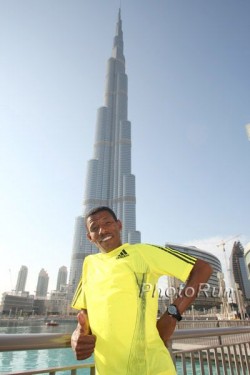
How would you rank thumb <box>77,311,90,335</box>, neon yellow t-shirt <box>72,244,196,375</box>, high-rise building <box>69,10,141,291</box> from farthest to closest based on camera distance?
high-rise building <box>69,10,141,291</box>, thumb <box>77,311,90,335</box>, neon yellow t-shirt <box>72,244,196,375</box>

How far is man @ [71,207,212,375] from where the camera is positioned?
4.66 feet

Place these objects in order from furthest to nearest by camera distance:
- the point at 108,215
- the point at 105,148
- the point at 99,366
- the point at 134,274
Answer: the point at 105,148 < the point at 108,215 < the point at 134,274 < the point at 99,366

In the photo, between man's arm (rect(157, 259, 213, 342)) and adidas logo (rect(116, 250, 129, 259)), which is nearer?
man's arm (rect(157, 259, 213, 342))

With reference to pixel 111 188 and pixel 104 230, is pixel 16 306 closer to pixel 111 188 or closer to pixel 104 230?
pixel 111 188

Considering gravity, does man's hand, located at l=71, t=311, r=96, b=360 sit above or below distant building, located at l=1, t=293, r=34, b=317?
below

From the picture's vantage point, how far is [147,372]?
1376 mm

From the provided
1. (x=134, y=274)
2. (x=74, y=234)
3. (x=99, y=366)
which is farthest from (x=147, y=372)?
(x=74, y=234)

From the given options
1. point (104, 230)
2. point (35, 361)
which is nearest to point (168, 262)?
point (104, 230)

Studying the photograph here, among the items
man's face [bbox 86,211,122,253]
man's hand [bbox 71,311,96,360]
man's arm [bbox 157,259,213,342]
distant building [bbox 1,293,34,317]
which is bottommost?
man's hand [bbox 71,311,96,360]

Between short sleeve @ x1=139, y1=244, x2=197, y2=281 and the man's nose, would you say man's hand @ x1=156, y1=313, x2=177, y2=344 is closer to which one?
short sleeve @ x1=139, y1=244, x2=197, y2=281

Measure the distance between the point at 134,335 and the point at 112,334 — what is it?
128 mm

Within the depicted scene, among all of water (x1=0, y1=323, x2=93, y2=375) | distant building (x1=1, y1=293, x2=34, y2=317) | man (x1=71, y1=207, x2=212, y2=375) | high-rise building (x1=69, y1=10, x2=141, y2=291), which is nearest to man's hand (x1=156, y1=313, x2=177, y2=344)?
man (x1=71, y1=207, x2=212, y2=375)

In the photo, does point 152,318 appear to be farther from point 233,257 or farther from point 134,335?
point 233,257

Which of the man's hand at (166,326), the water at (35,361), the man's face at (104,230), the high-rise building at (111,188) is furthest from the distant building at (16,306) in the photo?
the man's hand at (166,326)
